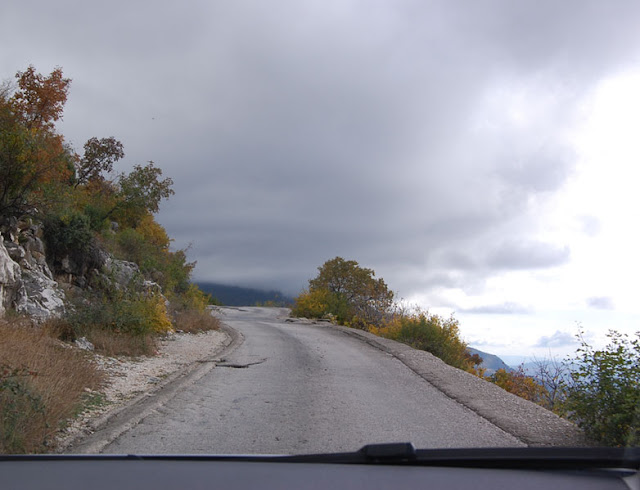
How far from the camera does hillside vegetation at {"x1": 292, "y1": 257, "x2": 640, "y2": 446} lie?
652 centimetres

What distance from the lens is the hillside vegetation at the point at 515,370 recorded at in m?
6.52

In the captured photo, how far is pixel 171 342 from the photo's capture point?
54.9ft

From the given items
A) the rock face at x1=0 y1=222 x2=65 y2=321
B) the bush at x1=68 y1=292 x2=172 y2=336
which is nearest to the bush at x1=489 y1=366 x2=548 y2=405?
the bush at x1=68 y1=292 x2=172 y2=336

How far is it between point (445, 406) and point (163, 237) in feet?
88.2

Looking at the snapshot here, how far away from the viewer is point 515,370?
20891 mm

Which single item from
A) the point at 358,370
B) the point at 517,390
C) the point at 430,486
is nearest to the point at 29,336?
the point at 358,370

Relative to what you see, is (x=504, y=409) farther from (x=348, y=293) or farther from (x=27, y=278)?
(x=348, y=293)

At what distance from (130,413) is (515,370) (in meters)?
17.2

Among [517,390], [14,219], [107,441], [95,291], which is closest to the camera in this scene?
[107,441]

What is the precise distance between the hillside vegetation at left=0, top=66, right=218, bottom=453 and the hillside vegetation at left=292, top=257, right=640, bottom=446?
22.1ft

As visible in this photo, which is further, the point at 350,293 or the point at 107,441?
the point at 350,293

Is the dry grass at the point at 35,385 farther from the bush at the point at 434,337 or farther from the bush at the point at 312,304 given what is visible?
the bush at the point at 312,304

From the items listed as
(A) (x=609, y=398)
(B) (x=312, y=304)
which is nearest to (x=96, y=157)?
(B) (x=312, y=304)

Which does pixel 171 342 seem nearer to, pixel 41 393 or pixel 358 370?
pixel 358 370
